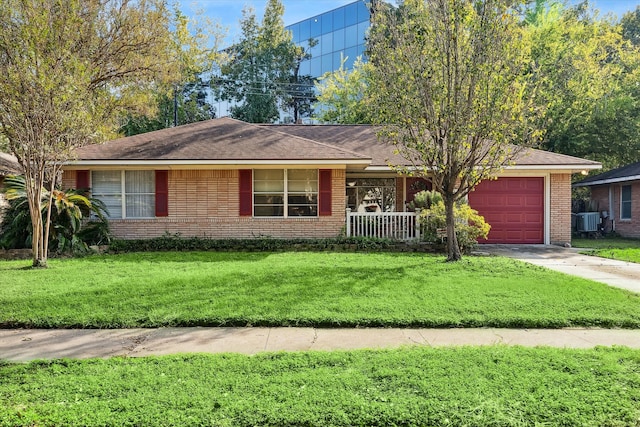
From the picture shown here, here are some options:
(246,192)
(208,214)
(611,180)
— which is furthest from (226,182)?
(611,180)

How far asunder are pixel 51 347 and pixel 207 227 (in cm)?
885

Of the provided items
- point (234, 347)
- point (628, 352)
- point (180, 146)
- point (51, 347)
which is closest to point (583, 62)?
point (180, 146)

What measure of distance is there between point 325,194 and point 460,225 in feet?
13.9

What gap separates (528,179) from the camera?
14.6m

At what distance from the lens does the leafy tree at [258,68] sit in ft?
109

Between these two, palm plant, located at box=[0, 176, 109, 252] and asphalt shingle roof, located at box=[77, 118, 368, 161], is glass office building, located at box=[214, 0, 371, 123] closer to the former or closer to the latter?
asphalt shingle roof, located at box=[77, 118, 368, 161]

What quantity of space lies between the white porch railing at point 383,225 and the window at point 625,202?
39.7 ft

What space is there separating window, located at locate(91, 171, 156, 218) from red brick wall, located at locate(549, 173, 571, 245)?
531 inches

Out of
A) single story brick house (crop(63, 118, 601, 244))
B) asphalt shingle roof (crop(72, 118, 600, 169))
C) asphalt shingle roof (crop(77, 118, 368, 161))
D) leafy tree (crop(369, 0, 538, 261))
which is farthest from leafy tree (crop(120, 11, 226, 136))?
leafy tree (crop(369, 0, 538, 261))

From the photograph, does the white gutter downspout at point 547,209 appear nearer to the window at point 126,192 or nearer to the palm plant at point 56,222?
the window at point 126,192

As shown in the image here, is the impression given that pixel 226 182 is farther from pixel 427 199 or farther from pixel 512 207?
pixel 512 207

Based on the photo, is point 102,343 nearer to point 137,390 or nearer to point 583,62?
point 137,390

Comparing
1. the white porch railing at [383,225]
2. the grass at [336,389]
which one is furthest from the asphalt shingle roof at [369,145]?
the grass at [336,389]

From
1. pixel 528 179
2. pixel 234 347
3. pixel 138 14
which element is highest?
pixel 138 14
